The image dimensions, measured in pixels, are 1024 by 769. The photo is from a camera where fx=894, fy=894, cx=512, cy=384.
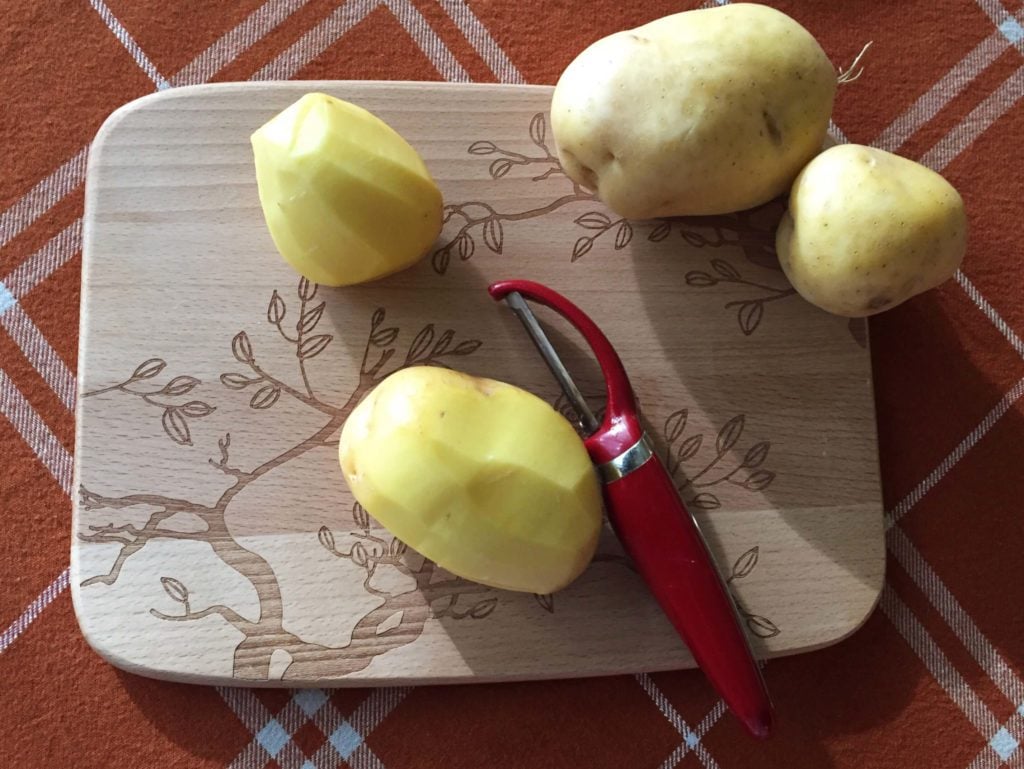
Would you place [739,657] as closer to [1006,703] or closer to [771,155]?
[1006,703]

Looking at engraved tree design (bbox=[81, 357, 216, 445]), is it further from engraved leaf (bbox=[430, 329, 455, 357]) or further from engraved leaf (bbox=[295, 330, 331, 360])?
engraved leaf (bbox=[430, 329, 455, 357])

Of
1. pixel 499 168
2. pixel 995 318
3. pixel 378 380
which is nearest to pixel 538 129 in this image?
pixel 499 168

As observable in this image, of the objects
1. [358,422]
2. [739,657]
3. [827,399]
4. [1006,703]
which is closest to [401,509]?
[358,422]

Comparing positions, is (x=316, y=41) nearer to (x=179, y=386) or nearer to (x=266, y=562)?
(x=179, y=386)

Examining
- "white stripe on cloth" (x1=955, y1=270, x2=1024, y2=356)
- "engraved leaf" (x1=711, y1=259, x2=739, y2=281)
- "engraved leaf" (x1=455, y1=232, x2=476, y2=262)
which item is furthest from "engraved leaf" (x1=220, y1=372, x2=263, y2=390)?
"white stripe on cloth" (x1=955, y1=270, x2=1024, y2=356)

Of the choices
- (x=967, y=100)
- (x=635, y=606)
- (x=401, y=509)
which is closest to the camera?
(x=401, y=509)

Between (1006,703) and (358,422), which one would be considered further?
(1006,703)
